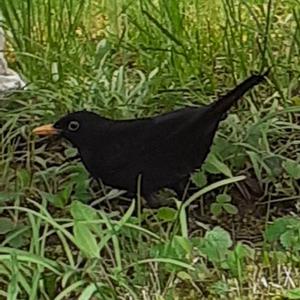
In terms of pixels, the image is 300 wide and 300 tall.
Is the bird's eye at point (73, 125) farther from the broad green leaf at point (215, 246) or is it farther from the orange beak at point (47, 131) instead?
the broad green leaf at point (215, 246)

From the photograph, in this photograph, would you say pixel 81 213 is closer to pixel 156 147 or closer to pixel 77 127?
pixel 156 147

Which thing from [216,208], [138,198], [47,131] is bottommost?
[216,208]

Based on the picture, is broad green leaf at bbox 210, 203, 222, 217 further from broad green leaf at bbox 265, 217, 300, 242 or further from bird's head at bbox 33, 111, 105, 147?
bird's head at bbox 33, 111, 105, 147

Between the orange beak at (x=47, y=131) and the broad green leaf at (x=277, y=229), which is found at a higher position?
the orange beak at (x=47, y=131)

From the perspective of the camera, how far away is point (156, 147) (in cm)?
277

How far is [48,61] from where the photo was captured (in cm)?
349

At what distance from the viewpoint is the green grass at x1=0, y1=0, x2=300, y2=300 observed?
2.33 m

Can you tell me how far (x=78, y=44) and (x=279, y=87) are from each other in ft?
2.47

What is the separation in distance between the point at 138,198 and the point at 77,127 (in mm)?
→ 457

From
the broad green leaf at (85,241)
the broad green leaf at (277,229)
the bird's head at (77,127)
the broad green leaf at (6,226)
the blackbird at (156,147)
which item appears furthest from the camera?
the bird's head at (77,127)

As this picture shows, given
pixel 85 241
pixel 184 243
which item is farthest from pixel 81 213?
pixel 184 243

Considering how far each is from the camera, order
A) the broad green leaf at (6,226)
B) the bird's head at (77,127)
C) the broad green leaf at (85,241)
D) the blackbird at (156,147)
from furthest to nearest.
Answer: the bird's head at (77,127)
the blackbird at (156,147)
the broad green leaf at (6,226)
the broad green leaf at (85,241)

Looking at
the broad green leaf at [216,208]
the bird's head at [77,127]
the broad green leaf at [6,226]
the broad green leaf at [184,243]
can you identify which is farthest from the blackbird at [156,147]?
the broad green leaf at [184,243]

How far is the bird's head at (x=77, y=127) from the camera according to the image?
2887mm
